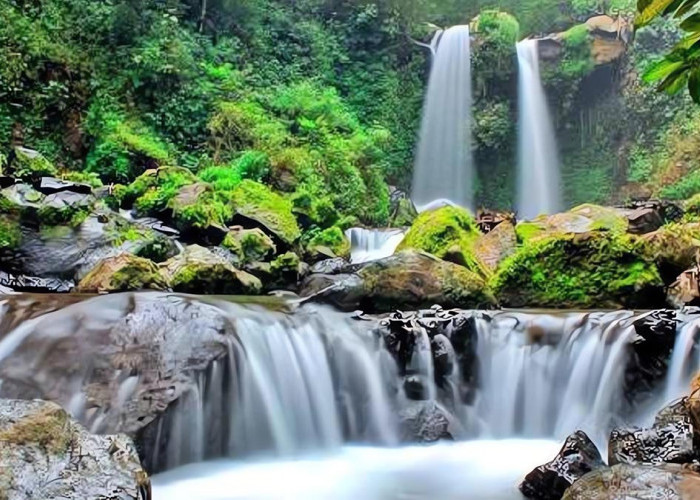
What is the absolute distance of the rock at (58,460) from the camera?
2785 millimetres

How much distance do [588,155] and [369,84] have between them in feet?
22.3

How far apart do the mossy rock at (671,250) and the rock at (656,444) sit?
14.9 ft

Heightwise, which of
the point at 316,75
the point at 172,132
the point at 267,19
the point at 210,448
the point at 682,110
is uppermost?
the point at 267,19

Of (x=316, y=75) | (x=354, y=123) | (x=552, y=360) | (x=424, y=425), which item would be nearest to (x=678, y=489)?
(x=424, y=425)

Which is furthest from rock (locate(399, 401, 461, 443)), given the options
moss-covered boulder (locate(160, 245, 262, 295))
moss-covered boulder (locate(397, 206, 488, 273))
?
moss-covered boulder (locate(397, 206, 488, 273))

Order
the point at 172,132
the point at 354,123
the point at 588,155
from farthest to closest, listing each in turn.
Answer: the point at 588,155 < the point at 354,123 < the point at 172,132

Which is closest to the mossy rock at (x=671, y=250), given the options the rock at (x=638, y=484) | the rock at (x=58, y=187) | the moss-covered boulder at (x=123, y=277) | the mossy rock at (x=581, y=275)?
the mossy rock at (x=581, y=275)

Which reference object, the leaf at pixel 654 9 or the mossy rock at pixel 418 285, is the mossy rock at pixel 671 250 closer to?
the mossy rock at pixel 418 285

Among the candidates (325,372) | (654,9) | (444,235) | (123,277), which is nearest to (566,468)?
(325,372)

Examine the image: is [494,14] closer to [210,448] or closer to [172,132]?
[172,132]

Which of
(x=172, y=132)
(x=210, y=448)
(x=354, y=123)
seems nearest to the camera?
(x=210, y=448)

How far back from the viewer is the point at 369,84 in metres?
21.5

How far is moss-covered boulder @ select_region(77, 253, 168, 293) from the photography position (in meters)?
7.79

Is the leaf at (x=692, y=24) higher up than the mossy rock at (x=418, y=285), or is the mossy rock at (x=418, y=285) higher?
the leaf at (x=692, y=24)
